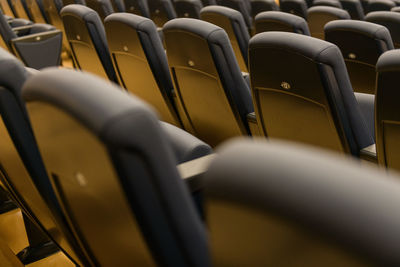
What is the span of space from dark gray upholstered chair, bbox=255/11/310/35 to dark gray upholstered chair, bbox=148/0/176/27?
16.7 inches

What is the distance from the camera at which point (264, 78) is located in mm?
481

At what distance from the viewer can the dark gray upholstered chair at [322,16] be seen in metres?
0.98

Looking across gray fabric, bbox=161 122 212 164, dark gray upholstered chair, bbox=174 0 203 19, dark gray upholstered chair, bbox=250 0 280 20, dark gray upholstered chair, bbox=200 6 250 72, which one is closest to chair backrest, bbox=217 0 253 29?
dark gray upholstered chair, bbox=250 0 280 20

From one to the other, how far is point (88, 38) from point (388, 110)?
0.47 meters

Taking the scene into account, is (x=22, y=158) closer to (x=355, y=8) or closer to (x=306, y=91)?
(x=306, y=91)

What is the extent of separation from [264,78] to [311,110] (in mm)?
49

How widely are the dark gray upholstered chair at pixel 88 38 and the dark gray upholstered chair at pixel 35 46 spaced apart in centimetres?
17

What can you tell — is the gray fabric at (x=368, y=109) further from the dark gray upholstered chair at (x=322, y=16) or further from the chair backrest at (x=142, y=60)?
the dark gray upholstered chair at (x=322, y=16)

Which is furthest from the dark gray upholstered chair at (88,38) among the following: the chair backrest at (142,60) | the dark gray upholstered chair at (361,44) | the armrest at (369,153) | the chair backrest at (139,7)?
the chair backrest at (139,7)

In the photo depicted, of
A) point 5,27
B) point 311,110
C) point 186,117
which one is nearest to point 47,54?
point 5,27

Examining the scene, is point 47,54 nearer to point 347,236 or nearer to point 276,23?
point 276,23

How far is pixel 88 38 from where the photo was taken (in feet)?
2.47

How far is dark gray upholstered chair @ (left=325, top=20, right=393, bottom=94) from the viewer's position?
619 mm

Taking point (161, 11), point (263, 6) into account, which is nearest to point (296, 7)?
point (263, 6)
